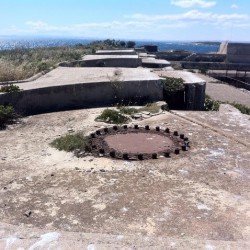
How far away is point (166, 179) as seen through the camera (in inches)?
192

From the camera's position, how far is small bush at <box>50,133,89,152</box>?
235 inches

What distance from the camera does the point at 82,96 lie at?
9.05 m

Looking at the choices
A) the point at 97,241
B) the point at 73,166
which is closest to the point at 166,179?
the point at 73,166

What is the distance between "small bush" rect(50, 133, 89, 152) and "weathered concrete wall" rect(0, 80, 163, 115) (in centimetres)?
228

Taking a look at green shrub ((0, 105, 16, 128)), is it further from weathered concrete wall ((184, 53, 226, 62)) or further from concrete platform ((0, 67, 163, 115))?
weathered concrete wall ((184, 53, 226, 62))

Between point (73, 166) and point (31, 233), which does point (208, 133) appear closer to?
point (73, 166)

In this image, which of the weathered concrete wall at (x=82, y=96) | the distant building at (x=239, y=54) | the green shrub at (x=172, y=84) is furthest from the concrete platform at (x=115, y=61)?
the distant building at (x=239, y=54)

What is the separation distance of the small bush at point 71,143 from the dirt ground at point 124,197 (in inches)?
6.4

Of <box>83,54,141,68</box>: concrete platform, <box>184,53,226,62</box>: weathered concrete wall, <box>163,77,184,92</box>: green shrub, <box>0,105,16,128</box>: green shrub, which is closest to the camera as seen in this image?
<box>0,105,16,128</box>: green shrub

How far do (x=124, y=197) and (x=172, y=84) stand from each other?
616 centimetres

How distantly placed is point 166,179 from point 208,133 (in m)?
2.41

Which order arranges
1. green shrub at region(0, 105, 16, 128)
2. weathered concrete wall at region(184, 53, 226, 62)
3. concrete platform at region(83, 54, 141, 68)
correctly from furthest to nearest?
weathered concrete wall at region(184, 53, 226, 62) < concrete platform at region(83, 54, 141, 68) < green shrub at region(0, 105, 16, 128)

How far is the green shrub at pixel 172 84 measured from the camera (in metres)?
9.89

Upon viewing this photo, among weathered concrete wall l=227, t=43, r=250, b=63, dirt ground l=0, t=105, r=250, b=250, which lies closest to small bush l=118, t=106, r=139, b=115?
dirt ground l=0, t=105, r=250, b=250
